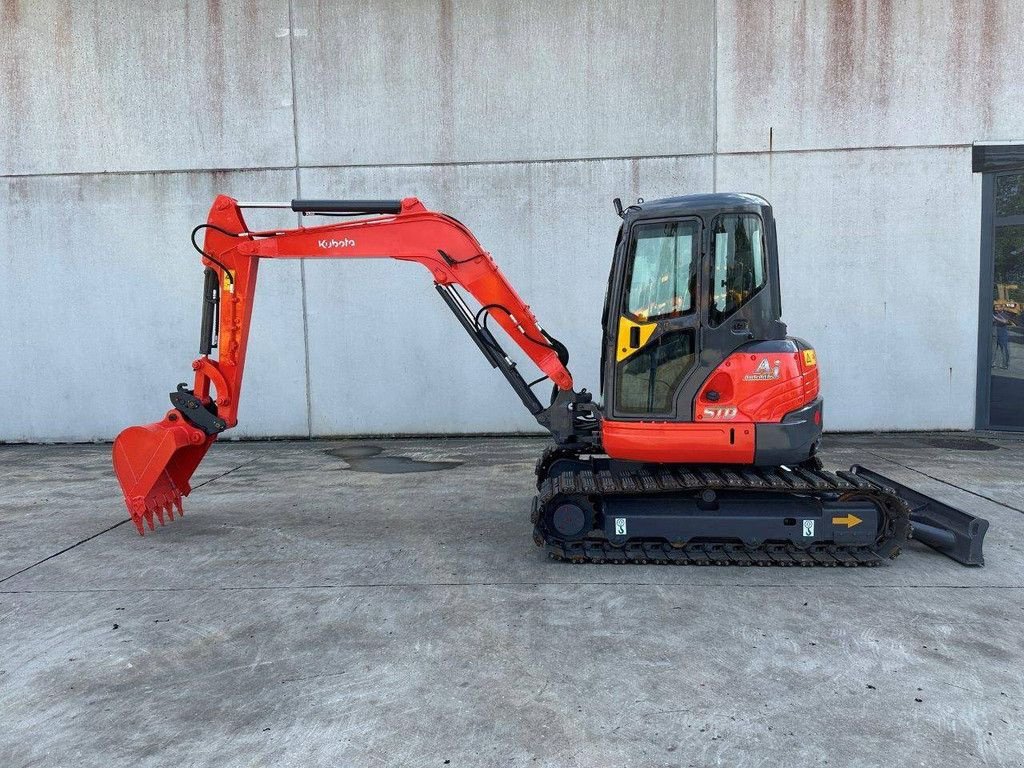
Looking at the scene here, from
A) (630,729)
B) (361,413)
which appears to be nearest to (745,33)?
(361,413)

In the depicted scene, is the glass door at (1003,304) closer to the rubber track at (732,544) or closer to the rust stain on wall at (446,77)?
the rubber track at (732,544)

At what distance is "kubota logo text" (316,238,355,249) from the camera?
552 centimetres

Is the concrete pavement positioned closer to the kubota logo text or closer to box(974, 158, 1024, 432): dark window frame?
the kubota logo text

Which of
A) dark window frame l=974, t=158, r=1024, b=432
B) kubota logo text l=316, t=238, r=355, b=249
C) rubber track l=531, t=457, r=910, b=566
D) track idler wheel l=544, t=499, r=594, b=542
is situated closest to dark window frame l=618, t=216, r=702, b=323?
rubber track l=531, t=457, r=910, b=566

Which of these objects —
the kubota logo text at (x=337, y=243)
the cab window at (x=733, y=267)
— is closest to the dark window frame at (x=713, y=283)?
the cab window at (x=733, y=267)

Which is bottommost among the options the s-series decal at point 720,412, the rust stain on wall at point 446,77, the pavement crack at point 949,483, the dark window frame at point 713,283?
the pavement crack at point 949,483

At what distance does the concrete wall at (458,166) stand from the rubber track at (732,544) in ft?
17.8

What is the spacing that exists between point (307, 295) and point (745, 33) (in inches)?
286

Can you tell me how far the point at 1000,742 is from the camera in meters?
2.83

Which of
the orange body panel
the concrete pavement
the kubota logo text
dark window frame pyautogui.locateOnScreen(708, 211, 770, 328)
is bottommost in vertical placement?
the concrete pavement

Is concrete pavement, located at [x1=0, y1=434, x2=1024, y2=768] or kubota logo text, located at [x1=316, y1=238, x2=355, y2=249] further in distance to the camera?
kubota logo text, located at [x1=316, y1=238, x2=355, y2=249]

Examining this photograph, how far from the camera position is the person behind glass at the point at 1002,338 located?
32.3 ft

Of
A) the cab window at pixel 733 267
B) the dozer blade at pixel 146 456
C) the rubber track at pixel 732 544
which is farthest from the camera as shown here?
the dozer blade at pixel 146 456

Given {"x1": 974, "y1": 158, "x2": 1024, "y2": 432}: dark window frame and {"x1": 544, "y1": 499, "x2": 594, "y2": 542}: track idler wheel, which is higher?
{"x1": 974, "y1": 158, "x2": 1024, "y2": 432}: dark window frame
